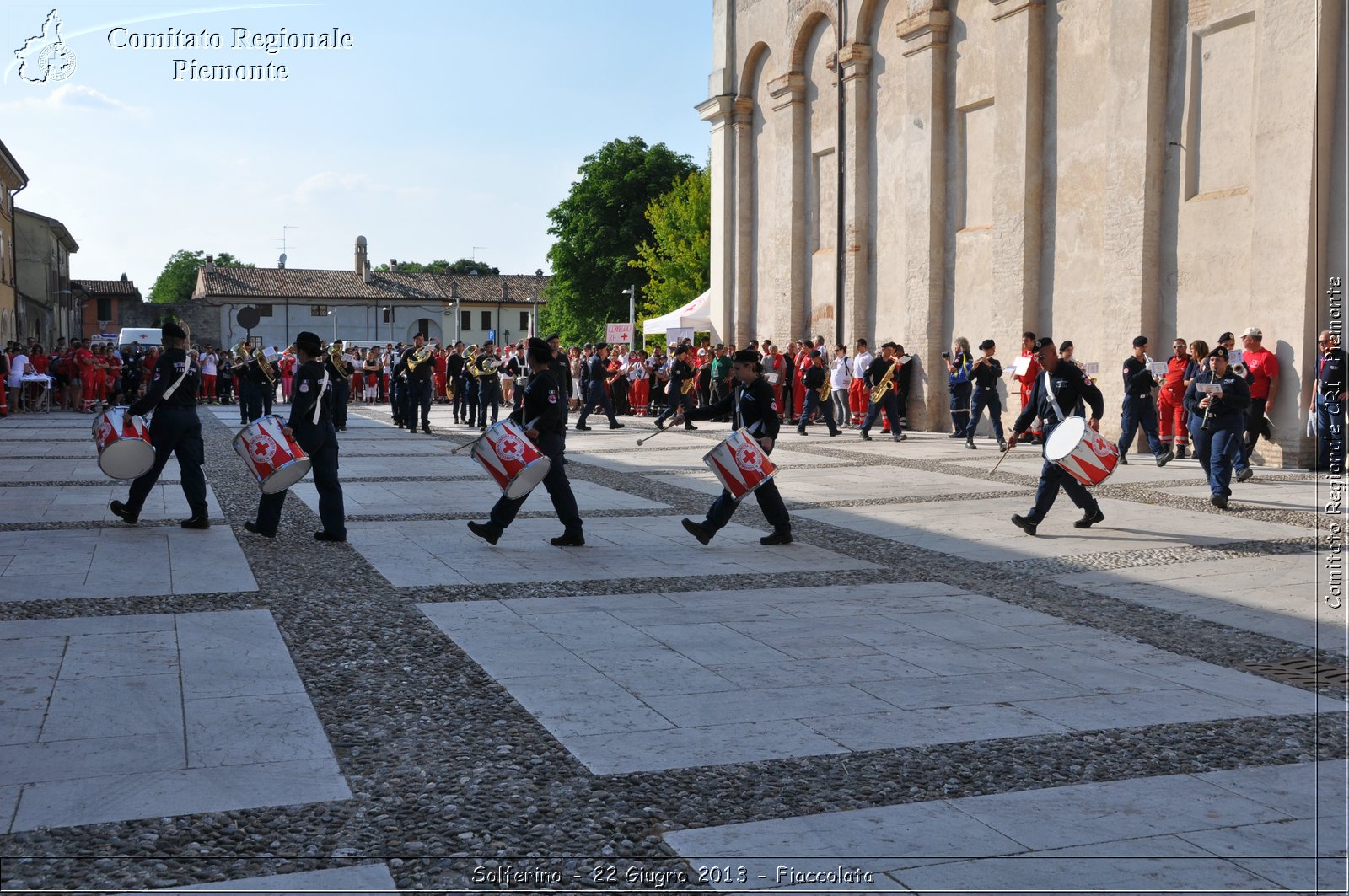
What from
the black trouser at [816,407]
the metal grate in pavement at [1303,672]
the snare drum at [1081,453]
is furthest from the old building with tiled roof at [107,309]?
the metal grate in pavement at [1303,672]

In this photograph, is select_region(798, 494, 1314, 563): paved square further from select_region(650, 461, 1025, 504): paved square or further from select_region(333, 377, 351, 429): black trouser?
select_region(333, 377, 351, 429): black trouser

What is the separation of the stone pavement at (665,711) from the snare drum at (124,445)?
58cm

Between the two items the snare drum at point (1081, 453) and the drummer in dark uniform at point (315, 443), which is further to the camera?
the snare drum at point (1081, 453)

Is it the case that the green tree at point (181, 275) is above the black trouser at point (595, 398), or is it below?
above

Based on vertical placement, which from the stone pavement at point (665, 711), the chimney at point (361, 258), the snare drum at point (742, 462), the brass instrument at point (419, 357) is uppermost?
the chimney at point (361, 258)

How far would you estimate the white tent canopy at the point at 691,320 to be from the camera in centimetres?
3309

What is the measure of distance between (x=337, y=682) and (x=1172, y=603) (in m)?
5.22

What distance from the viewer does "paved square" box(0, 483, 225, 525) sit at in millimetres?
11062

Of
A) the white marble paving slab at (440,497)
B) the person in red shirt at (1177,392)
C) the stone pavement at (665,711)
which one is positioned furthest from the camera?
the person in red shirt at (1177,392)

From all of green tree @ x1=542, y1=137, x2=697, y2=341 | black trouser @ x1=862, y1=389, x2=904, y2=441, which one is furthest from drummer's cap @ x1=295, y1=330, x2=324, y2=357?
green tree @ x1=542, y1=137, x2=697, y2=341

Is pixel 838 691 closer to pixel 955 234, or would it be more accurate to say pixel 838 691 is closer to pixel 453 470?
pixel 453 470

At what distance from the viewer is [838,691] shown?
5676 millimetres

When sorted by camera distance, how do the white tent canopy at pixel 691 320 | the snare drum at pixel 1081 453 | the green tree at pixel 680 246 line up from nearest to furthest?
the snare drum at pixel 1081 453, the white tent canopy at pixel 691 320, the green tree at pixel 680 246

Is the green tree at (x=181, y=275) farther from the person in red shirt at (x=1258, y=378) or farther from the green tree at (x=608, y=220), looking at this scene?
the person in red shirt at (x=1258, y=378)
